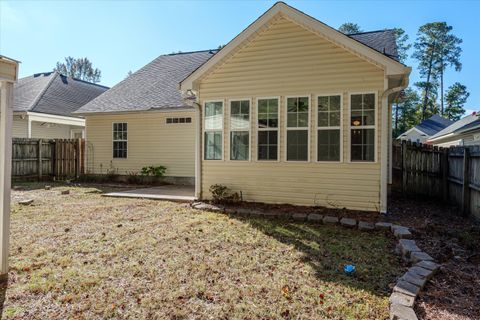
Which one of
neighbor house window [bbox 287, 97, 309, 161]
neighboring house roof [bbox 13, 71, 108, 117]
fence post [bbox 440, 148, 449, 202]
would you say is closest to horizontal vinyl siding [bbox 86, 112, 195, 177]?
neighboring house roof [bbox 13, 71, 108, 117]

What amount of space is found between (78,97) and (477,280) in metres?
22.8

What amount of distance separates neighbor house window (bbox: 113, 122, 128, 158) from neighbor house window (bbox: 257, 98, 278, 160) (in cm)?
788

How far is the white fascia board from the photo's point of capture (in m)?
15.6

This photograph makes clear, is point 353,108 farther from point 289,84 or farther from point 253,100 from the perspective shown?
point 253,100

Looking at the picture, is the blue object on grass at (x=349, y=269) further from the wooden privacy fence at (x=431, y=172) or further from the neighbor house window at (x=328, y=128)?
the wooden privacy fence at (x=431, y=172)

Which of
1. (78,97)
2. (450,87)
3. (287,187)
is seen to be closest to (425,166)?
(287,187)

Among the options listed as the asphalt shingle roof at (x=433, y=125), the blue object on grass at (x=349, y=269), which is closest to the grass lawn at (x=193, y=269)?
the blue object on grass at (x=349, y=269)

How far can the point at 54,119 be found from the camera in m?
16.8

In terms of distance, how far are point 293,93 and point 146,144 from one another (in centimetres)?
774

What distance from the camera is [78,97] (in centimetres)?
2045

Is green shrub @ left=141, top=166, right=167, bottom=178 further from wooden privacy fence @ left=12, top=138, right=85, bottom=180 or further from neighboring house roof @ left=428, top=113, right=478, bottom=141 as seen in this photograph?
neighboring house roof @ left=428, top=113, right=478, bottom=141

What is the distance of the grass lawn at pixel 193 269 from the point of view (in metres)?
2.83

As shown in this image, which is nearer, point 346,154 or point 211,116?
point 346,154

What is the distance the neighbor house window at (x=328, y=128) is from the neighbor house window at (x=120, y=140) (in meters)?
9.32
